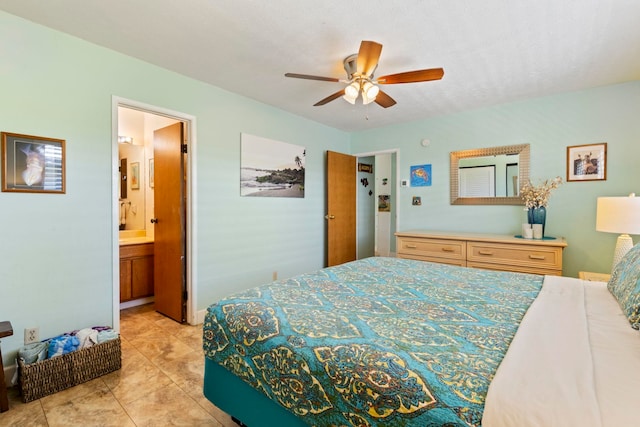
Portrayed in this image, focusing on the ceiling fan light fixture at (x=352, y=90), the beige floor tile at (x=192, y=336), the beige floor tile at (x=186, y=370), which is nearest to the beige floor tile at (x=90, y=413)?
the beige floor tile at (x=186, y=370)

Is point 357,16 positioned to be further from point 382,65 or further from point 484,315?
point 484,315

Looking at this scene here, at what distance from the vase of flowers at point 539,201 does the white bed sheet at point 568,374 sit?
2.26 metres

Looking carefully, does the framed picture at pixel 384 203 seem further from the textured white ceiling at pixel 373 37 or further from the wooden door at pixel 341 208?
the textured white ceiling at pixel 373 37

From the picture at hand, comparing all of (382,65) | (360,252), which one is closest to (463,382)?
(382,65)

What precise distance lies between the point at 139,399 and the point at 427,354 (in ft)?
6.18

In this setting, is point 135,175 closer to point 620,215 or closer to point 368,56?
point 368,56

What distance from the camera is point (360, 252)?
6.00 m

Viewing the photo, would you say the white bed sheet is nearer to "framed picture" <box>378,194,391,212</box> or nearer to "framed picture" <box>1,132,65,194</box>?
"framed picture" <box>1,132,65,194</box>

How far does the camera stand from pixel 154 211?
11.4ft

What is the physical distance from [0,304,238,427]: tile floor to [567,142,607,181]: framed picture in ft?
13.0

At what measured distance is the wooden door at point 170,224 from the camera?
305cm

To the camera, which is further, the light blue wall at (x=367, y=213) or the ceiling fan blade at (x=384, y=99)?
the light blue wall at (x=367, y=213)

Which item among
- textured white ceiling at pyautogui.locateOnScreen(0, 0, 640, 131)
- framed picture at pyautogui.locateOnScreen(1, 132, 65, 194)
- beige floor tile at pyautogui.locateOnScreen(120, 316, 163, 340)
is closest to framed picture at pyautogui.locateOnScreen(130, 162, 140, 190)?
beige floor tile at pyautogui.locateOnScreen(120, 316, 163, 340)

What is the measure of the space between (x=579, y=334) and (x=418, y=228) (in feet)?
10.7
